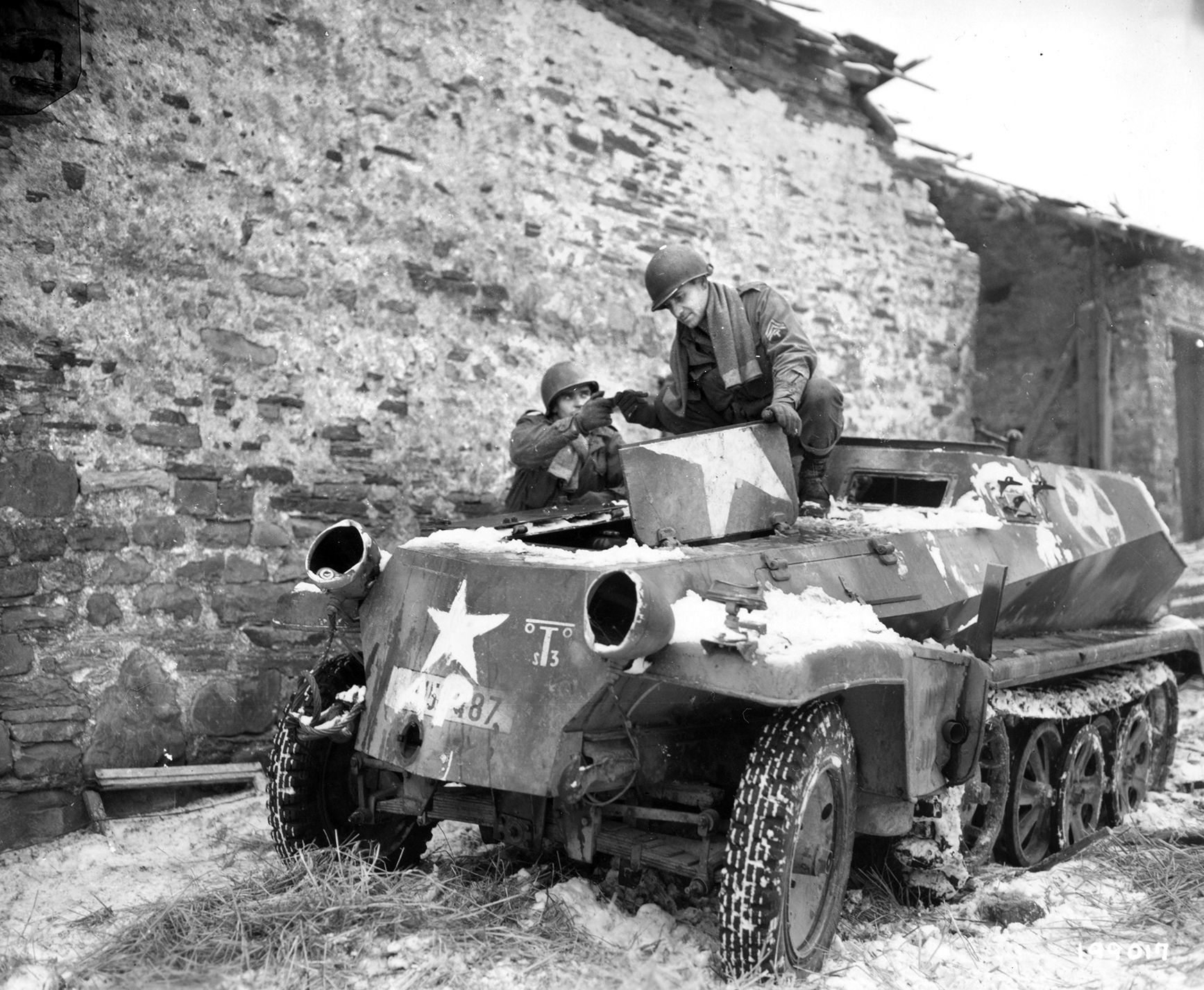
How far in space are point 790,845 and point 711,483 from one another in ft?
4.95

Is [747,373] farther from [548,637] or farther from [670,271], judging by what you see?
[548,637]

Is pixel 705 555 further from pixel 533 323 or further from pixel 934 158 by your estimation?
pixel 934 158

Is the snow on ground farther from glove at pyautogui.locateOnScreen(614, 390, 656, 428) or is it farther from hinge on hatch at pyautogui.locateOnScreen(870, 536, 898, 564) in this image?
glove at pyautogui.locateOnScreen(614, 390, 656, 428)

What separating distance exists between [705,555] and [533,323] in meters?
3.74

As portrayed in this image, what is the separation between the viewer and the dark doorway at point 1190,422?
470 inches

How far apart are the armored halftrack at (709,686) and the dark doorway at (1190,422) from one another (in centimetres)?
755

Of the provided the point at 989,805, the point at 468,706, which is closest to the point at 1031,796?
the point at 989,805

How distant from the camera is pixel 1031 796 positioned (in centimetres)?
539

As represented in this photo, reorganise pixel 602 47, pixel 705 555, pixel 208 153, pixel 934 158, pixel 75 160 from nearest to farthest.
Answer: pixel 705 555 → pixel 75 160 → pixel 208 153 → pixel 602 47 → pixel 934 158

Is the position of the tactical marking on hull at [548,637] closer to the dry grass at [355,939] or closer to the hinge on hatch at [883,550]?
the dry grass at [355,939]

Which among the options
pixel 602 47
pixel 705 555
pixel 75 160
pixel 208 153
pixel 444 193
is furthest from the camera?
pixel 602 47

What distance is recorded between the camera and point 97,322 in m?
5.68

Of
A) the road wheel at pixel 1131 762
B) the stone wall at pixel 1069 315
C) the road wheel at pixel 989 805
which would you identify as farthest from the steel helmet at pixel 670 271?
the stone wall at pixel 1069 315

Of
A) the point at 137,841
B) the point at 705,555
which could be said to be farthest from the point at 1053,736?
the point at 137,841
